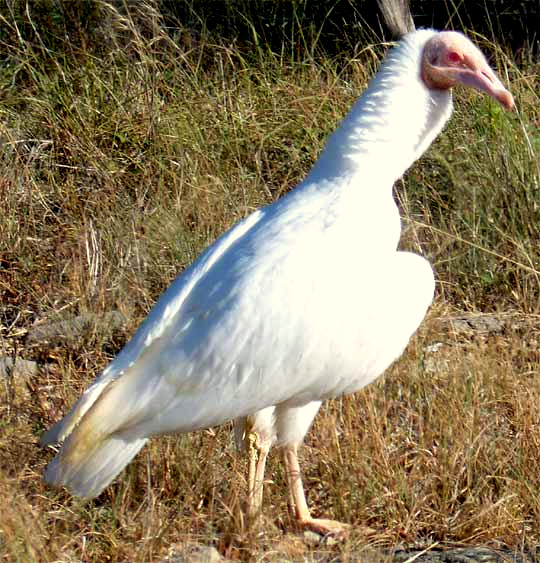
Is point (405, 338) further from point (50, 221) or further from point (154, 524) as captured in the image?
point (50, 221)

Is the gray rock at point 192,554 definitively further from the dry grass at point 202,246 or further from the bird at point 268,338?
the bird at point 268,338

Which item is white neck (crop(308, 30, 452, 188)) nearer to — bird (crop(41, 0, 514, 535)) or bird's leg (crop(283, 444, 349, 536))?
bird (crop(41, 0, 514, 535))

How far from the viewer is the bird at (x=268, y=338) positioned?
165 inches

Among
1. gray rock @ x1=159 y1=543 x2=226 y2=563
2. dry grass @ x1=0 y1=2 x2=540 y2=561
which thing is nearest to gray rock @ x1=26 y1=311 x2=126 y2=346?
dry grass @ x1=0 y1=2 x2=540 y2=561

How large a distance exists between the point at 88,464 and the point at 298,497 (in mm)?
899

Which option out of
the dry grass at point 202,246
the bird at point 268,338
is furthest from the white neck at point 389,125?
the dry grass at point 202,246

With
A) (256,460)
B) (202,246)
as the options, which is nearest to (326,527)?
(256,460)

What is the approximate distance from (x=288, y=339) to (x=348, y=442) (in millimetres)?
750

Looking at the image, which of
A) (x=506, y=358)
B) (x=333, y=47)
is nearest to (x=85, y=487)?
(x=506, y=358)

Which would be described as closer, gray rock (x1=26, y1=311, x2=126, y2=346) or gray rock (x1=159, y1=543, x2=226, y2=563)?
gray rock (x1=159, y1=543, x2=226, y2=563)

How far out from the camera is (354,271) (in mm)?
4340

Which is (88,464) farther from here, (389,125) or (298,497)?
(389,125)

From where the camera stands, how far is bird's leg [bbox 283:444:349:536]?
458 cm

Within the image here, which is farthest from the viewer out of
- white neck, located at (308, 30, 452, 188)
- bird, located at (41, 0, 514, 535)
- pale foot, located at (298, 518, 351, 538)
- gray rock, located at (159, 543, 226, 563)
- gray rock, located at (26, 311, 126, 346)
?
gray rock, located at (26, 311, 126, 346)
